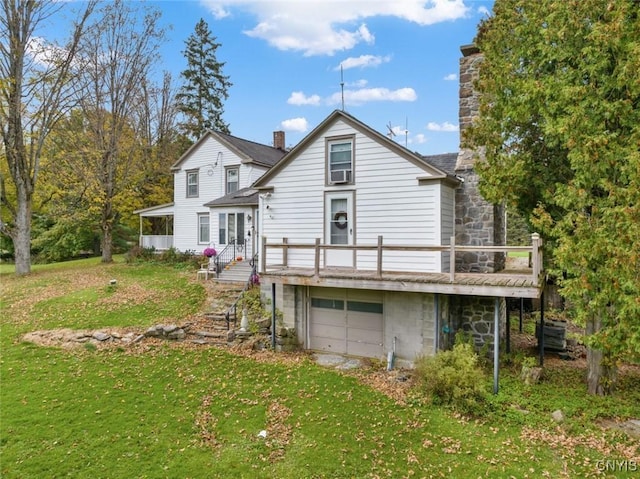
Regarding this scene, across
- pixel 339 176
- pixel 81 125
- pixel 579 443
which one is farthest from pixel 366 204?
pixel 81 125

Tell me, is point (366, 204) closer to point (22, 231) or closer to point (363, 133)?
point (363, 133)

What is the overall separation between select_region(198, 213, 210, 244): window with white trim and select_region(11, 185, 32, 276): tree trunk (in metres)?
8.44

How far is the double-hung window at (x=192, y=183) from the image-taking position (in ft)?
75.0

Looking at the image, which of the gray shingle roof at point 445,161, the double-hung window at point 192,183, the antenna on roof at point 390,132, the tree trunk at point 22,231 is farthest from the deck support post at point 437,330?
the tree trunk at point 22,231

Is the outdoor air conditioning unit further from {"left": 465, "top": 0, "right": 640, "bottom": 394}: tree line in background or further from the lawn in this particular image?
the lawn

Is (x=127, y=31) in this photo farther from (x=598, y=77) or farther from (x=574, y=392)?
(x=574, y=392)

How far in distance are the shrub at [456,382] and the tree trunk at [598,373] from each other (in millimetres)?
2317

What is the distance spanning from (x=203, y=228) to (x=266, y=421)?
55.2 ft

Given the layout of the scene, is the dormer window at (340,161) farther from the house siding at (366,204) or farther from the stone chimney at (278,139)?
the stone chimney at (278,139)

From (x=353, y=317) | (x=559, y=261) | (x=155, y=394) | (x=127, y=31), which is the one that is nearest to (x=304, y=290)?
(x=353, y=317)

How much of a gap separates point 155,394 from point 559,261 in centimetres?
865

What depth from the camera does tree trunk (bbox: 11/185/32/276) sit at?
18750mm

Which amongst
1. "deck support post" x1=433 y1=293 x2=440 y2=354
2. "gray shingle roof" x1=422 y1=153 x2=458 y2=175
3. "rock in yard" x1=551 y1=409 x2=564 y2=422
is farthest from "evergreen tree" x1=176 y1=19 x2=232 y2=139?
"rock in yard" x1=551 y1=409 x2=564 y2=422

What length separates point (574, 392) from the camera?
781 centimetres
